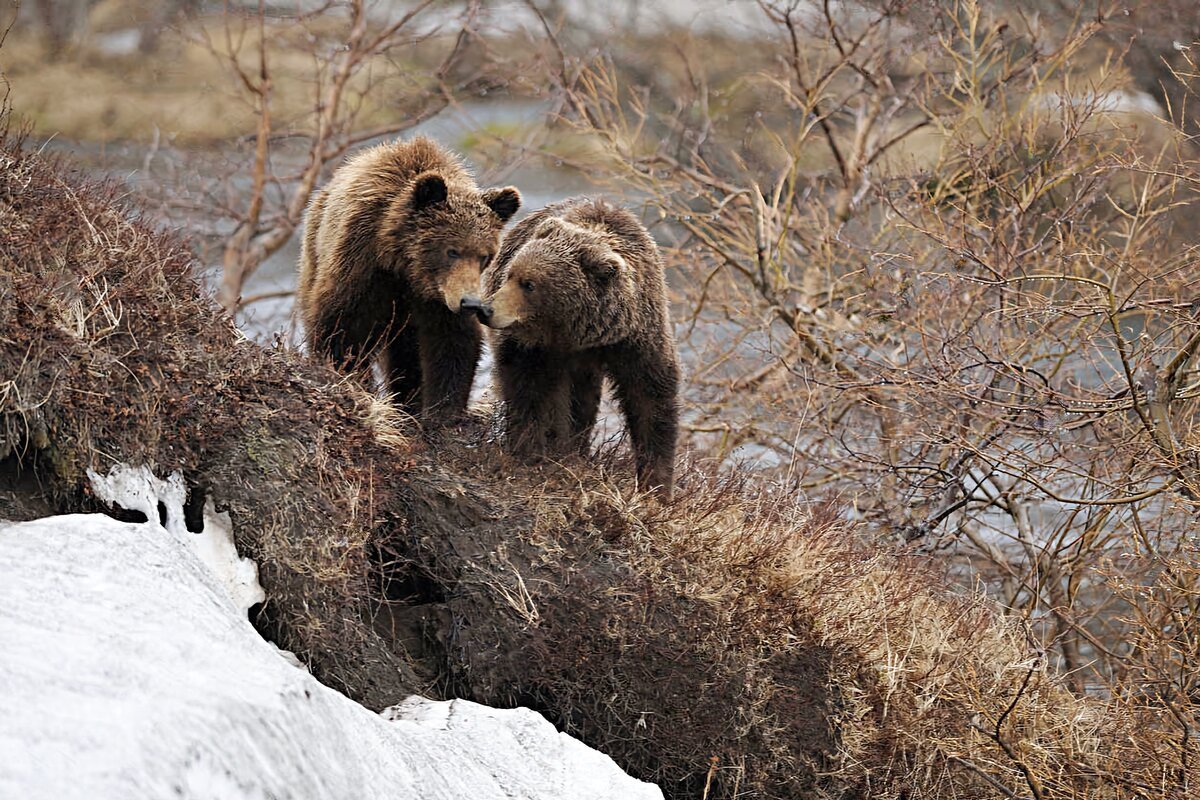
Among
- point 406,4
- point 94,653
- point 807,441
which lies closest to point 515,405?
point 94,653

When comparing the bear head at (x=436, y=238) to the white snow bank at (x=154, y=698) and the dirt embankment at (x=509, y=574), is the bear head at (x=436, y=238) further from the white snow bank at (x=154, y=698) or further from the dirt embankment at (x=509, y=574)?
the white snow bank at (x=154, y=698)

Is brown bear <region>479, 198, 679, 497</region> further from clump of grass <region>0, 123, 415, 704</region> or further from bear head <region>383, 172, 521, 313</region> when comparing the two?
clump of grass <region>0, 123, 415, 704</region>

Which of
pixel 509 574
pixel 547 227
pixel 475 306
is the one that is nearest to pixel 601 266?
pixel 547 227

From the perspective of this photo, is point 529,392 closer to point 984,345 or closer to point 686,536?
point 686,536

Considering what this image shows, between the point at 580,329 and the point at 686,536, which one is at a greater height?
the point at 580,329

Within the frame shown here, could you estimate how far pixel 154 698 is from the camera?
3068mm

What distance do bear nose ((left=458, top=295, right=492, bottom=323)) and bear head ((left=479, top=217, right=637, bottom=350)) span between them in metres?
0.02

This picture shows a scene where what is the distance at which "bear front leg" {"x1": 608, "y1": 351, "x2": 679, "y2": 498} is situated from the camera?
6020mm

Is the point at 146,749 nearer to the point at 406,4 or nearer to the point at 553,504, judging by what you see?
the point at 553,504

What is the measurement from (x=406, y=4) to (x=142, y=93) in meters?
4.48

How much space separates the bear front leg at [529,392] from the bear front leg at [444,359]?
20 centimetres

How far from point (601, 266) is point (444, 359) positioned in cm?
91

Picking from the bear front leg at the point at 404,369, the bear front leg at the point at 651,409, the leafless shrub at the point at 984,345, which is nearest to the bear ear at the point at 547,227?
the bear front leg at the point at 651,409

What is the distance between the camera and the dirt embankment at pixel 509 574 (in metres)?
4.65
